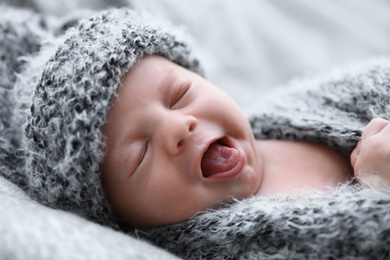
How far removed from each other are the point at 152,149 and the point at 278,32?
3.44 feet

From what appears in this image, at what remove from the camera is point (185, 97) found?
1.06 m

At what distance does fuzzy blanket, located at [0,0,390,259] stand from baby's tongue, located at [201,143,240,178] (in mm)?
90

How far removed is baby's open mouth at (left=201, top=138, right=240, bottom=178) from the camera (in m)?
1.01

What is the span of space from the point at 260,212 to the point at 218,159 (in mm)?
175

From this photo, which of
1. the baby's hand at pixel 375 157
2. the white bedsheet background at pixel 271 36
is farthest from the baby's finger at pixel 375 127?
the white bedsheet background at pixel 271 36

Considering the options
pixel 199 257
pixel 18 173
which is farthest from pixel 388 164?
pixel 18 173

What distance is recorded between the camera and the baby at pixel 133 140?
94 cm

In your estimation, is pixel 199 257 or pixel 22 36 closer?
pixel 199 257

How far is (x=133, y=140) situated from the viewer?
3.24ft

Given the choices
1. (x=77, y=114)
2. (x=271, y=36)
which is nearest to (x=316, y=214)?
(x=77, y=114)

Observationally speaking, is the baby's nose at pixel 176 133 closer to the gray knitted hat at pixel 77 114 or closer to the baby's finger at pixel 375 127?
the gray knitted hat at pixel 77 114

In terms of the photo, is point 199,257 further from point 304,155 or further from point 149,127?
point 304,155

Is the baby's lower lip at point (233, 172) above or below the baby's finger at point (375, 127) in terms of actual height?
below

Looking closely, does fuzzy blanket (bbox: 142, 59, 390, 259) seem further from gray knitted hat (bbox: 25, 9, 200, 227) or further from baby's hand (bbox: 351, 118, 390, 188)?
gray knitted hat (bbox: 25, 9, 200, 227)
